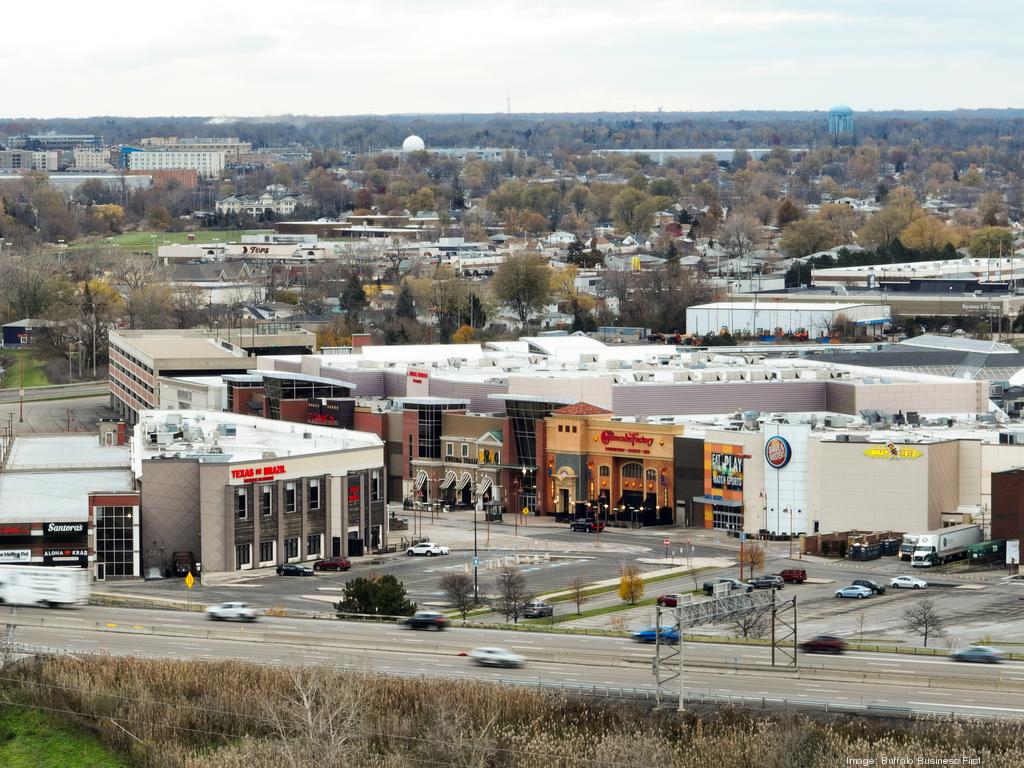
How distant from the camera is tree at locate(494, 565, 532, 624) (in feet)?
168

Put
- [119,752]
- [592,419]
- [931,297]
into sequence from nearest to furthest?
[119,752]
[592,419]
[931,297]

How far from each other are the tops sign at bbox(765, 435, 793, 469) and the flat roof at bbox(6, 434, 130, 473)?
18.4 meters

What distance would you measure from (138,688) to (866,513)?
1085 inches

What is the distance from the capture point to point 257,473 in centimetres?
5884

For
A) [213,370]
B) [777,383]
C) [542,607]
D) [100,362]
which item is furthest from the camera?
[100,362]

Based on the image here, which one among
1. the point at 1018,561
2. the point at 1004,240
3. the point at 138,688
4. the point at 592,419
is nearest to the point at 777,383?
the point at 592,419

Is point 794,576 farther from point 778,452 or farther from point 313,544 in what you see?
point 313,544

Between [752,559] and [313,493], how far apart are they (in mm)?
12002

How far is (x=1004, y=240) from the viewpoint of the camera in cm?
15825

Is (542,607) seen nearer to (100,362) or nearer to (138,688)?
(138,688)

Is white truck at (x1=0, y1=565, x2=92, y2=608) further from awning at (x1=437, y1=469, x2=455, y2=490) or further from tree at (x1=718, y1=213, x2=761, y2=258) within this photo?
tree at (x1=718, y1=213, x2=761, y2=258)

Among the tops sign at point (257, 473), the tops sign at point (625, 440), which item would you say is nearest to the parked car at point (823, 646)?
the tops sign at point (257, 473)

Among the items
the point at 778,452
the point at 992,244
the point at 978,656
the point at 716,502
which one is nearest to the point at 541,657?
the point at 978,656

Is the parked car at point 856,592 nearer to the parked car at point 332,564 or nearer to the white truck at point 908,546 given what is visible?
the white truck at point 908,546
